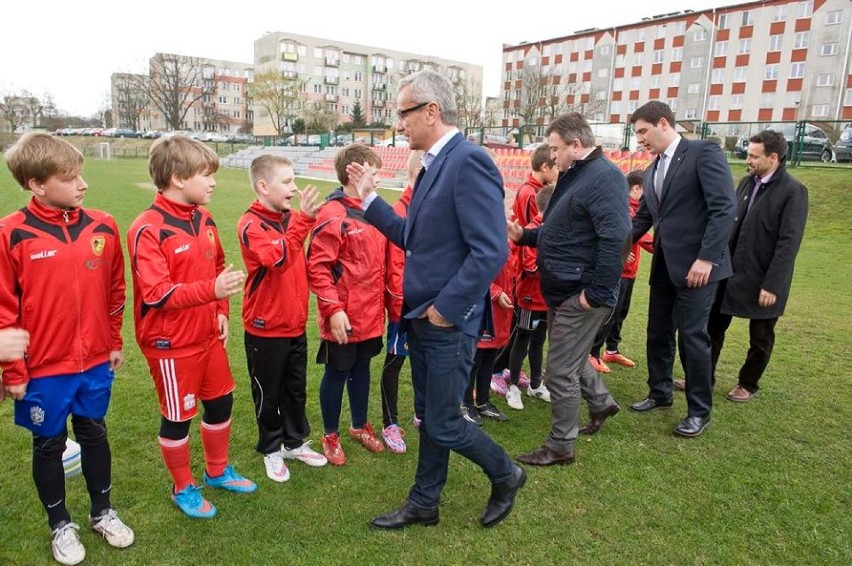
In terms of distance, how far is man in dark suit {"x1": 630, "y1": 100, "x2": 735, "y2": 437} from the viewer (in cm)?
397

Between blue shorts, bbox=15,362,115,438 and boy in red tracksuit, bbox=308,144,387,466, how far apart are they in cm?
123

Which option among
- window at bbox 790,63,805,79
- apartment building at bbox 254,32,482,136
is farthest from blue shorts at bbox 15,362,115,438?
apartment building at bbox 254,32,482,136

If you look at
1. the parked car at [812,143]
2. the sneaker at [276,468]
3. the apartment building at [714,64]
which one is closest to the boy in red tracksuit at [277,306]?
the sneaker at [276,468]

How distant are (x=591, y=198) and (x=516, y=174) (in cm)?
1701

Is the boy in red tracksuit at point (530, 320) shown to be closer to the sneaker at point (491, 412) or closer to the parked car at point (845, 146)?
the sneaker at point (491, 412)

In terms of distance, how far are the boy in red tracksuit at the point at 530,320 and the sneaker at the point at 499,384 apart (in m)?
0.07

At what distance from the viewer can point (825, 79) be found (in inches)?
2031

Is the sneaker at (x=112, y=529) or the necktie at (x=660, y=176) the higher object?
the necktie at (x=660, y=176)

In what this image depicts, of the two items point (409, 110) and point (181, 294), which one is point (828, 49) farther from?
point (181, 294)

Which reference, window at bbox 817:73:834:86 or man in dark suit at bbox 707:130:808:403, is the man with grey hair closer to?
man in dark suit at bbox 707:130:808:403

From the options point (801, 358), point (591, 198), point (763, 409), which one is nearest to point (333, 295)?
point (591, 198)

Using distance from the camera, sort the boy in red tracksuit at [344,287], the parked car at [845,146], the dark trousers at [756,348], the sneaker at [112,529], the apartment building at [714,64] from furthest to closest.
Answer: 1. the apartment building at [714,64]
2. the parked car at [845,146]
3. the dark trousers at [756,348]
4. the boy in red tracksuit at [344,287]
5. the sneaker at [112,529]

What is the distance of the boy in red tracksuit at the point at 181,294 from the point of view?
266cm

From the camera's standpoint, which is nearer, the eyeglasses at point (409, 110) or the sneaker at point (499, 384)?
the eyeglasses at point (409, 110)
